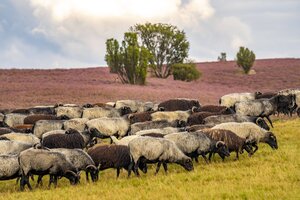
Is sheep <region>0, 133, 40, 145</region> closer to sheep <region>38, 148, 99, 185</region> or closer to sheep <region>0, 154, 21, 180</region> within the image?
sheep <region>38, 148, 99, 185</region>

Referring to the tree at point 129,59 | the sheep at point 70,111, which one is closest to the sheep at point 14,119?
the sheep at point 70,111

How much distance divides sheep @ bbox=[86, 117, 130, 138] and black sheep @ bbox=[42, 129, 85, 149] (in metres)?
2.91

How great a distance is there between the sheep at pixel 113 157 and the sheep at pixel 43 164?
1.02 meters

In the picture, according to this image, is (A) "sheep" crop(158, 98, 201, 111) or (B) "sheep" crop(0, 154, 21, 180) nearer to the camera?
(B) "sheep" crop(0, 154, 21, 180)

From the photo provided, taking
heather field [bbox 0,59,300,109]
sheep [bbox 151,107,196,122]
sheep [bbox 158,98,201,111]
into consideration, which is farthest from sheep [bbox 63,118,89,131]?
heather field [bbox 0,59,300,109]

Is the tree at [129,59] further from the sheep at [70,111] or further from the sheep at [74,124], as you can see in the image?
the sheep at [74,124]

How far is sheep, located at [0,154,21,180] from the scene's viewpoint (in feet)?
47.6

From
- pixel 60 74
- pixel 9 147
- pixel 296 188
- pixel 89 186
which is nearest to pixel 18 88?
pixel 60 74

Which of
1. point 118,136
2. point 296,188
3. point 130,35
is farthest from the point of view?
point 130,35

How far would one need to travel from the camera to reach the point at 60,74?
6147 cm

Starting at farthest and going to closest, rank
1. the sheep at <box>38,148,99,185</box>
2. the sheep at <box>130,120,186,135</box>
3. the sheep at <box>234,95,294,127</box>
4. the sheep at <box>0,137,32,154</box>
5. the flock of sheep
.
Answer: the sheep at <box>234,95,294,127</box>, the sheep at <box>130,120,186,135</box>, the sheep at <box>0,137,32,154</box>, the sheep at <box>38,148,99,185</box>, the flock of sheep

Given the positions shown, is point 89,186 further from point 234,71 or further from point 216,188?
point 234,71

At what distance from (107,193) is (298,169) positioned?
233 inches

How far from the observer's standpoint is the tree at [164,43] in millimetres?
70519
